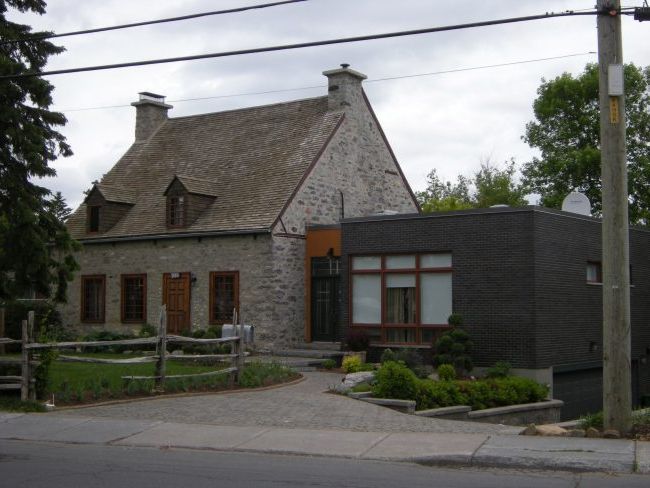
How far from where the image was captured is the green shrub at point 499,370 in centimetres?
1961

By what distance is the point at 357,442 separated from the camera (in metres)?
12.4

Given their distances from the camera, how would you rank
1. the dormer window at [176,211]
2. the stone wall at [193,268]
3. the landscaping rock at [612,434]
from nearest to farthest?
1. the landscaping rock at [612,434]
2. the stone wall at [193,268]
3. the dormer window at [176,211]

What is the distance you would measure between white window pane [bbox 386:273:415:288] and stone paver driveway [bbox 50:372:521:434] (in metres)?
6.25

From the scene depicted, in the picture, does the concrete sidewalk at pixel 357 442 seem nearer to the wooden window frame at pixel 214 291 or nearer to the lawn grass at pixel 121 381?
the lawn grass at pixel 121 381

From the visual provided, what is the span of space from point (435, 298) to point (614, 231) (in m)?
10.1

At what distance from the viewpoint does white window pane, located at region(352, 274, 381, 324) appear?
2338 centimetres

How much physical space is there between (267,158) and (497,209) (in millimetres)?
10378

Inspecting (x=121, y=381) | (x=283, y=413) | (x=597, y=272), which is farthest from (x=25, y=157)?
(x=597, y=272)

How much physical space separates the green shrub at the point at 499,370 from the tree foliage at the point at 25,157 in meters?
10.5

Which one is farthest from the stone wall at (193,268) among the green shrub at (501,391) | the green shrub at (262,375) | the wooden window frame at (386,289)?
the green shrub at (501,391)

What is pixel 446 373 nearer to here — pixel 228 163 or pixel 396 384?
pixel 396 384

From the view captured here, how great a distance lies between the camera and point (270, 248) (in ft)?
83.8

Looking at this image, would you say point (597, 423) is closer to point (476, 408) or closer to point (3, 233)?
point (476, 408)

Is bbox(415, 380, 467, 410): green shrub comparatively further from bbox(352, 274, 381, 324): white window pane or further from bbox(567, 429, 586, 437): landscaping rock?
bbox(352, 274, 381, 324): white window pane
